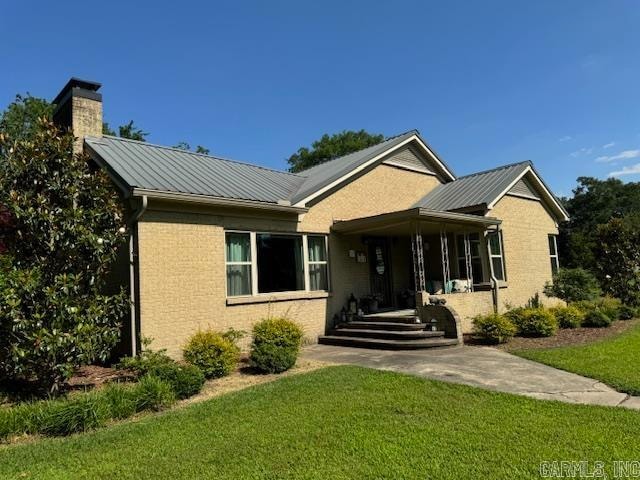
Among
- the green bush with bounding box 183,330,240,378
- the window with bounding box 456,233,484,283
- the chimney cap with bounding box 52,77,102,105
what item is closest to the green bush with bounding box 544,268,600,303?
the window with bounding box 456,233,484,283

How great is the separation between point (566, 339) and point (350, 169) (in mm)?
7591

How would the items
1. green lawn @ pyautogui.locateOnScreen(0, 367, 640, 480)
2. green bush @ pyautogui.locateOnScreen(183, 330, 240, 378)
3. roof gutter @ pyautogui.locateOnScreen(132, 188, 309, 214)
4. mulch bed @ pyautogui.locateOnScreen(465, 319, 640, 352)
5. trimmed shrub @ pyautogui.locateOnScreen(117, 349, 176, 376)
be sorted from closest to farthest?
green lawn @ pyautogui.locateOnScreen(0, 367, 640, 480) → trimmed shrub @ pyautogui.locateOnScreen(117, 349, 176, 376) → green bush @ pyautogui.locateOnScreen(183, 330, 240, 378) → roof gutter @ pyautogui.locateOnScreen(132, 188, 309, 214) → mulch bed @ pyautogui.locateOnScreen(465, 319, 640, 352)

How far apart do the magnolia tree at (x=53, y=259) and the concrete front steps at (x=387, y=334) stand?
19.7 feet

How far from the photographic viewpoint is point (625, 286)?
18.4 m

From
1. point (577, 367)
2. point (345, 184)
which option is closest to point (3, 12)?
point (345, 184)

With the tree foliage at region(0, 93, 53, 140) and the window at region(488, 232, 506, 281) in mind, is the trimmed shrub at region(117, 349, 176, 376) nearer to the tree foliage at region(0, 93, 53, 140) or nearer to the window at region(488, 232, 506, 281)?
the window at region(488, 232, 506, 281)

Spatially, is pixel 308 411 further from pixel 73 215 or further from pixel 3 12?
pixel 3 12

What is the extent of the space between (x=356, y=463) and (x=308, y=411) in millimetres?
1766

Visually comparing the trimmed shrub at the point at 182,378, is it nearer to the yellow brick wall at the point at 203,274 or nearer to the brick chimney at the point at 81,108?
the yellow brick wall at the point at 203,274

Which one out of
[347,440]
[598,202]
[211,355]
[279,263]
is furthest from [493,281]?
[598,202]

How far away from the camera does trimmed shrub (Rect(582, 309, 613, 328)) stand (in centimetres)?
1357

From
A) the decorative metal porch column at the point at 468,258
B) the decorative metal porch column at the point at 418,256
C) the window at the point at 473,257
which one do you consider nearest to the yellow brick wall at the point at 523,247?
the window at the point at 473,257

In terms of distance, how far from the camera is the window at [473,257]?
50.8ft

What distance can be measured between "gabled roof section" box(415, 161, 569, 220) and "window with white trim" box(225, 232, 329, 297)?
5.27 meters
